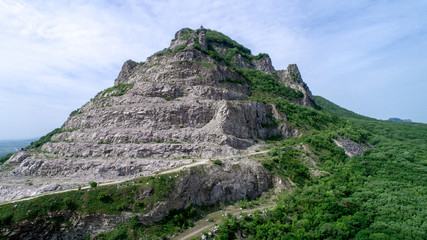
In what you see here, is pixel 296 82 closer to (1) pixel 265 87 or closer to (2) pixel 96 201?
(1) pixel 265 87

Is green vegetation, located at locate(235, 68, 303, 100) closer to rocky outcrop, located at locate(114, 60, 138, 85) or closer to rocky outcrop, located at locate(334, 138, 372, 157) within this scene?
rocky outcrop, located at locate(334, 138, 372, 157)

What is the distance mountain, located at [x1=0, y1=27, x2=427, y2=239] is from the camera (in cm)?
2422

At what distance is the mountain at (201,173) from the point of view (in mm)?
24219

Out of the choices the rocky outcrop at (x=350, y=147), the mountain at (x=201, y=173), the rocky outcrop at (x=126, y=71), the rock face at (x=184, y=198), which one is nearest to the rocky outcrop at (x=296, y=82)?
the mountain at (x=201, y=173)

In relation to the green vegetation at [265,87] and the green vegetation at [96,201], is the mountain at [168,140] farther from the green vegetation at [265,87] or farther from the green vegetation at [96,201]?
the green vegetation at [265,87]

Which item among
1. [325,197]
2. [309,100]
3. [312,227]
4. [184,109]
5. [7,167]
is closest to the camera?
[312,227]

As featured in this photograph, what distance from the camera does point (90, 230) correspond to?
24516mm

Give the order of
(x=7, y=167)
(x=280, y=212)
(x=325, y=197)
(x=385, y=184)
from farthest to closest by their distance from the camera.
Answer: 1. (x=7, y=167)
2. (x=385, y=184)
3. (x=325, y=197)
4. (x=280, y=212)

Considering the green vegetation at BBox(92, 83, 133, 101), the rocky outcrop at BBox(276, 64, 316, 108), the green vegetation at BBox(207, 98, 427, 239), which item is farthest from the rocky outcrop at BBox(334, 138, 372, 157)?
the green vegetation at BBox(92, 83, 133, 101)

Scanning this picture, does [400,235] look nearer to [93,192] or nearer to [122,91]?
[93,192]

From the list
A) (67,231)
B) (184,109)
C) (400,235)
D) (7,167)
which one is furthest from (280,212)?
(7,167)

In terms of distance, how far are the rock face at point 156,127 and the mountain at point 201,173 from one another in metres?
0.26

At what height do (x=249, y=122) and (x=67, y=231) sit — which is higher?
(x=249, y=122)

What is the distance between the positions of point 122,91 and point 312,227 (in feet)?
165
